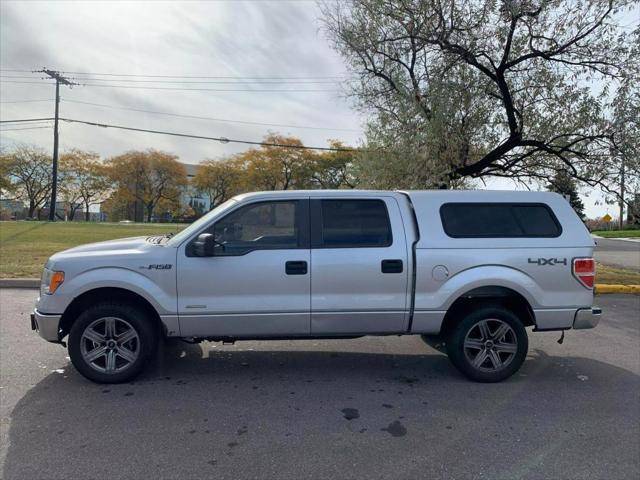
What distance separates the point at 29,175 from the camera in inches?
2192

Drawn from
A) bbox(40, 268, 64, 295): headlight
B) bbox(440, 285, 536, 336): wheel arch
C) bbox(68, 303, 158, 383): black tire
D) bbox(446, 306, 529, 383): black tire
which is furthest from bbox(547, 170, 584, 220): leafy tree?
bbox(40, 268, 64, 295): headlight

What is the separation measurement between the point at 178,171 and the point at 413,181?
53.0m

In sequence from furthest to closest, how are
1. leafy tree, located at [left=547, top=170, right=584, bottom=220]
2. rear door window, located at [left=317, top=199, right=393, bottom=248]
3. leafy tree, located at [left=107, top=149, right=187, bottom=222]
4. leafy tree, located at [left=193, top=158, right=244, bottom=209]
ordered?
leafy tree, located at [left=193, top=158, right=244, bottom=209] → leafy tree, located at [left=107, top=149, right=187, bottom=222] → leafy tree, located at [left=547, top=170, right=584, bottom=220] → rear door window, located at [left=317, top=199, right=393, bottom=248]

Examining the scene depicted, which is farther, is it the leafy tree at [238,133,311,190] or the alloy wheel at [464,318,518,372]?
the leafy tree at [238,133,311,190]

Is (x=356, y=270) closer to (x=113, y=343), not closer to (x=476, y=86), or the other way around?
(x=113, y=343)

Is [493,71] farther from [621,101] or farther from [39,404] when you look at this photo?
[39,404]

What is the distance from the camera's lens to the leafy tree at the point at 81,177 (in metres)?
56.2

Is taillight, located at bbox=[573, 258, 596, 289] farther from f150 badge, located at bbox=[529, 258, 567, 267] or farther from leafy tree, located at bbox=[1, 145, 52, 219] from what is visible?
leafy tree, located at bbox=[1, 145, 52, 219]

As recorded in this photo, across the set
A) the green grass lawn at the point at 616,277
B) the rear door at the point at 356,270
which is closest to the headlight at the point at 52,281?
the rear door at the point at 356,270

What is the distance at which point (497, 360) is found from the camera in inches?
173

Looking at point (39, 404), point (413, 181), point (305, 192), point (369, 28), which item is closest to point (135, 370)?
point (39, 404)

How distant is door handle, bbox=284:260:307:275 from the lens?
13.6 feet

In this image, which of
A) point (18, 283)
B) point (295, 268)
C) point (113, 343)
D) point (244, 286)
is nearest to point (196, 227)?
point (244, 286)

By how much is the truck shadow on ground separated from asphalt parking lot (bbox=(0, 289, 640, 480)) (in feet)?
0.04
